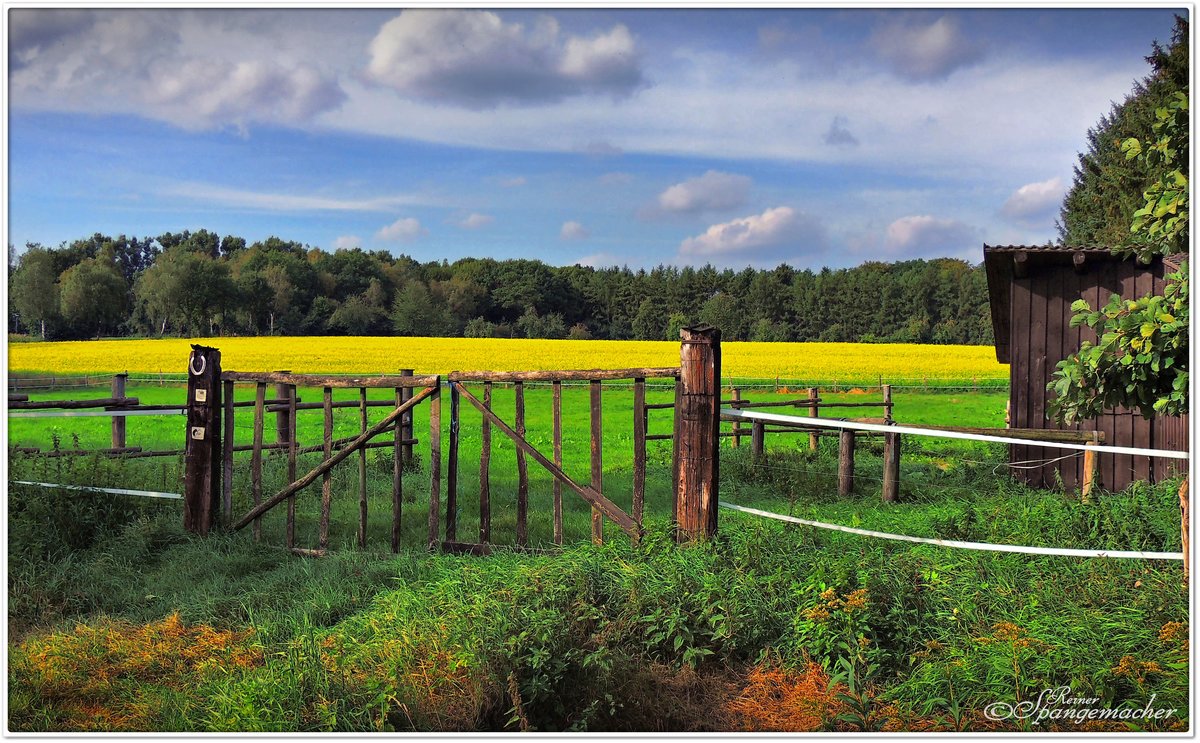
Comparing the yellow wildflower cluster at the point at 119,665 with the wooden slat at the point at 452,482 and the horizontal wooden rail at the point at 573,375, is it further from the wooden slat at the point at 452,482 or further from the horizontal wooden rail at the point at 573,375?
the horizontal wooden rail at the point at 573,375

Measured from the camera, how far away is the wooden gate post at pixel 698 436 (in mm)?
5555

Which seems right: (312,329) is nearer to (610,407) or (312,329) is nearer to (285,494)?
(610,407)

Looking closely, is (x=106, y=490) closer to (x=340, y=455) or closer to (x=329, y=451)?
(x=329, y=451)

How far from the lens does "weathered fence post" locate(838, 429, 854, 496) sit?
10.6 m

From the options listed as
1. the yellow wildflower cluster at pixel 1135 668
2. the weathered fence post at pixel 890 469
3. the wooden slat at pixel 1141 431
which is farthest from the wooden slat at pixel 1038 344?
the yellow wildflower cluster at pixel 1135 668

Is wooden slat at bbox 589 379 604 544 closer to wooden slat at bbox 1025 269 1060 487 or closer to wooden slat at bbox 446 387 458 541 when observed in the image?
wooden slat at bbox 446 387 458 541

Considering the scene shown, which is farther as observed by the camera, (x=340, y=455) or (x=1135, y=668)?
(x=340, y=455)

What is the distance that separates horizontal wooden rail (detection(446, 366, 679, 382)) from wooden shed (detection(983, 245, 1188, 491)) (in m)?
6.68

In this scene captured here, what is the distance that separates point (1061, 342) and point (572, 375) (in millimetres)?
7751

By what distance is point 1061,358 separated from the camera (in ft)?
36.6

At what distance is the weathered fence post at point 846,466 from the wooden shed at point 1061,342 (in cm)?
203

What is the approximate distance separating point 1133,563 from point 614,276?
4754 centimetres

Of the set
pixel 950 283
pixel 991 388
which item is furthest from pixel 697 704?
pixel 950 283

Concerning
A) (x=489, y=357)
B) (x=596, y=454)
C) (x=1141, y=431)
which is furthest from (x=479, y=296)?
(x=596, y=454)
